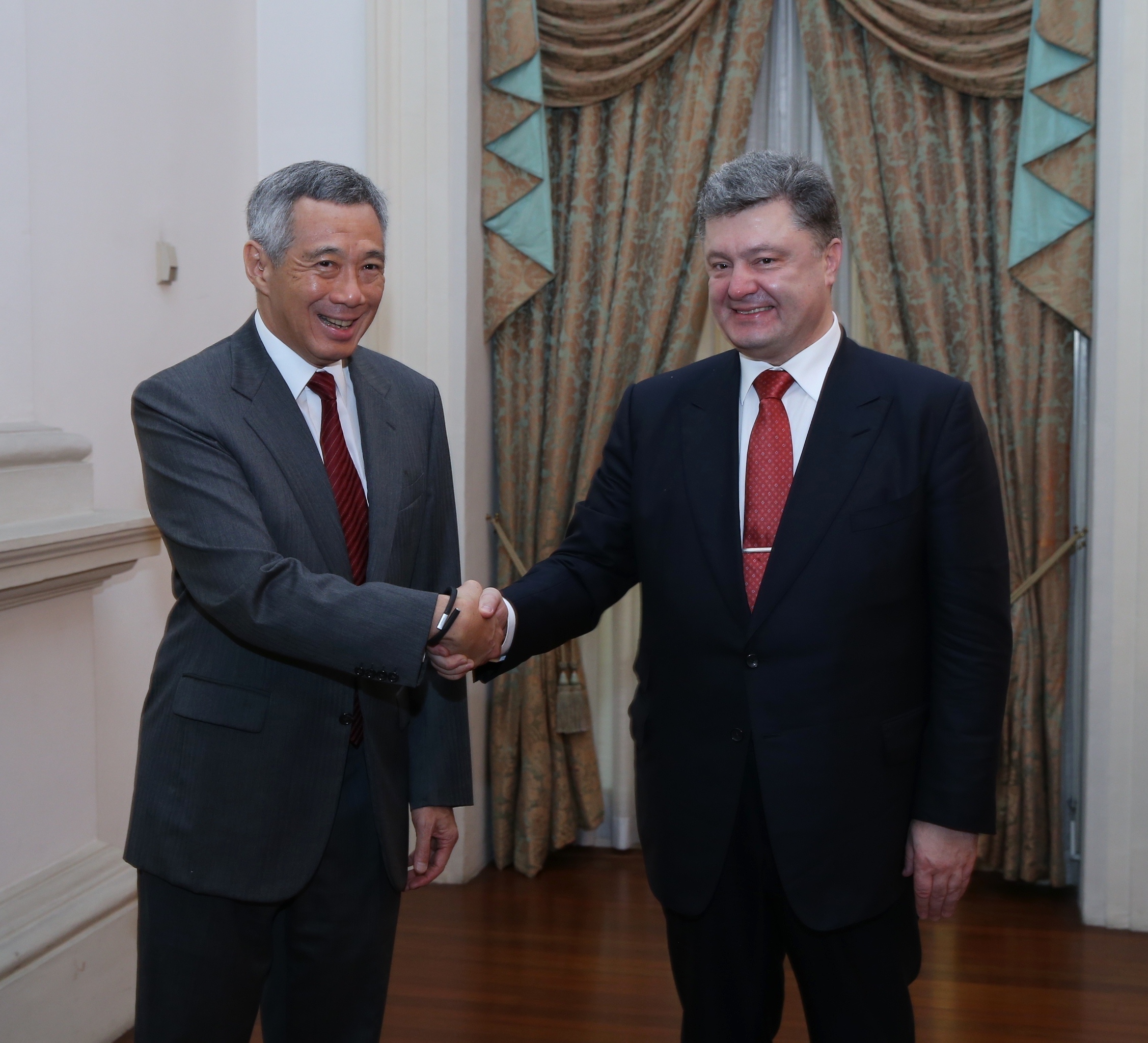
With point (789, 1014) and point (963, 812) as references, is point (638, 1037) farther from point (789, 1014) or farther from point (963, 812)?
point (963, 812)

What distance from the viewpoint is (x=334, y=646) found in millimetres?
1755

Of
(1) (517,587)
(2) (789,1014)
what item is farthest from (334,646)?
(2) (789,1014)

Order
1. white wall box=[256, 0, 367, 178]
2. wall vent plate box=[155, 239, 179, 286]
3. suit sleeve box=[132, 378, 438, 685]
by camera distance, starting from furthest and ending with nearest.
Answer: white wall box=[256, 0, 367, 178] < wall vent plate box=[155, 239, 179, 286] < suit sleeve box=[132, 378, 438, 685]

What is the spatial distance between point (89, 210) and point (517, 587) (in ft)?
4.91

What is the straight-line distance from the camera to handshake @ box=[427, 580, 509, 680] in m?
1.93

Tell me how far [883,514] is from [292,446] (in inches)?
34.9

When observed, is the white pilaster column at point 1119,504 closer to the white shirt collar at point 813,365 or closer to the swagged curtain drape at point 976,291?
the swagged curtain drape at point 976,291

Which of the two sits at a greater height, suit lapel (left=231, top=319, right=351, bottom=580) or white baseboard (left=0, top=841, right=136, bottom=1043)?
suit lapel (left=231, top=319, right=351, bottom=580)

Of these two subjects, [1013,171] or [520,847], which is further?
[520,847]

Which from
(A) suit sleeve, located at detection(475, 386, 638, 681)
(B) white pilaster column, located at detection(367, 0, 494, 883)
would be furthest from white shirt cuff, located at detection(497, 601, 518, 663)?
(B) white pilaster column, located at detection(367, 0, 494, 883)

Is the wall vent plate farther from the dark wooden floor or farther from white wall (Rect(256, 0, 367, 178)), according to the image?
the dark wooden floor

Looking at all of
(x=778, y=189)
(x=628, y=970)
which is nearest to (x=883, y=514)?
(x=778, y=189)

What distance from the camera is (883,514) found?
72.6 inches

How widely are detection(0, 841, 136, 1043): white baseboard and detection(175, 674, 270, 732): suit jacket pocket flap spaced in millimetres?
1046
